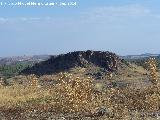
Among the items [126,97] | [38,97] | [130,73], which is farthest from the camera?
[130,73]

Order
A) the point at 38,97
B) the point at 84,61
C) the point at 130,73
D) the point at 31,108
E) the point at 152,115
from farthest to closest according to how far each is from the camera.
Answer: the point at 84,61 → the point at 130,73 → the point at 38,97 → the point at 31,108 → the point at 152,115

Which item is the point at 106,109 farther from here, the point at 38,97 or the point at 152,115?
the point at 38,97

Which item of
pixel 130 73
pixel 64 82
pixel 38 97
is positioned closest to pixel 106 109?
pixel 64 82

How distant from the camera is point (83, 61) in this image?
5453 centimetres

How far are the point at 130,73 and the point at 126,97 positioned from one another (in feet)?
96.0

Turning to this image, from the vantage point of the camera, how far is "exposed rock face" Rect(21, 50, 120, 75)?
53.7 metres

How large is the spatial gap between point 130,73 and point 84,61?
6650mm

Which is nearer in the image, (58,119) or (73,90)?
(58,119)

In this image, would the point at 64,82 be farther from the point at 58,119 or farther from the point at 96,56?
the point at 96,56

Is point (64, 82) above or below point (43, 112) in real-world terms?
above

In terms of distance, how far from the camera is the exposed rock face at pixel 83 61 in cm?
5372

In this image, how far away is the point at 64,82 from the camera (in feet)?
59.3

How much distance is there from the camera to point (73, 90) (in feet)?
58.0

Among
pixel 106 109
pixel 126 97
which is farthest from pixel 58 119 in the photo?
pixel 126 97
